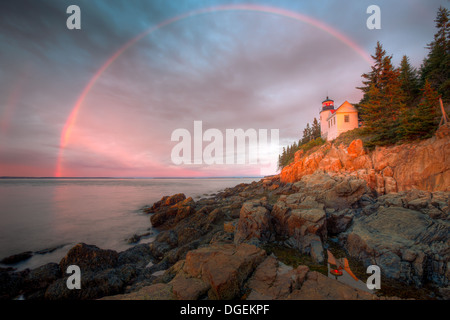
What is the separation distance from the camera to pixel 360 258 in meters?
8.30

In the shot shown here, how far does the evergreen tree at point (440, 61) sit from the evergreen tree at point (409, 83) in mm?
1284

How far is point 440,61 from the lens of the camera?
28266 millimetres

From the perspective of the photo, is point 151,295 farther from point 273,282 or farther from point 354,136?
point 354,136

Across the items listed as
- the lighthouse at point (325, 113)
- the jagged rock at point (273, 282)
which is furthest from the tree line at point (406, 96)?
the jagged rock at point (273, 282)

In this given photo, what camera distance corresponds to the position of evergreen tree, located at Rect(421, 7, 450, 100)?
1039 inches

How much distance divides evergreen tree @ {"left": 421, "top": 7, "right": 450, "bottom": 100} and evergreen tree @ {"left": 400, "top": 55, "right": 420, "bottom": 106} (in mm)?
1284

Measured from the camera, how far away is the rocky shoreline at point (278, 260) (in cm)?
541

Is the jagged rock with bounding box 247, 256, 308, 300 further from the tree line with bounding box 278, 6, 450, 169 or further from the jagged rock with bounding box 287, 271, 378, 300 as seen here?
the tree line with bounding box 278, 6, 450, 169

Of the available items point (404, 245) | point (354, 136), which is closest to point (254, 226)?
point (404, 245)

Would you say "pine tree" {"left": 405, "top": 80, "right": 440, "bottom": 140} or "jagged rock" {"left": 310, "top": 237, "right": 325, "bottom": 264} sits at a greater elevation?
"pine tree" {"left": 405, "top": 80, "right": 440, "bottom": 140}

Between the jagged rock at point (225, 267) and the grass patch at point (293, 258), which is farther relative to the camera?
the grass patch at point (293, 258)

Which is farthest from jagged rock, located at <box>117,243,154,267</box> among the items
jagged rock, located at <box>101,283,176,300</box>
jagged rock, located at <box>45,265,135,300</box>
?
jagged rock, located at <box>101,283,176,300</box>

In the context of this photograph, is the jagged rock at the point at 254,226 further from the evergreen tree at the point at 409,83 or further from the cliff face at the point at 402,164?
the evergreen tree at the point at 409,83
